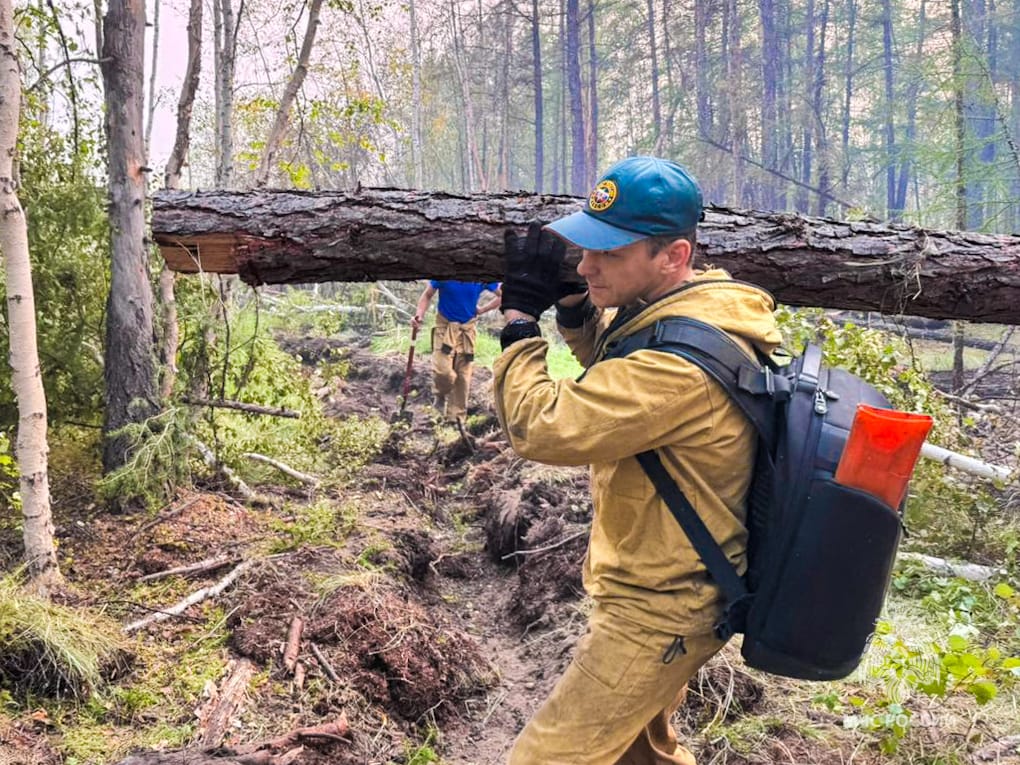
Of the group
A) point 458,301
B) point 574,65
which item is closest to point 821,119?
point 574,65

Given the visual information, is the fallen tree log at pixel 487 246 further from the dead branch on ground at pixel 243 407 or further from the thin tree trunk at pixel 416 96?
the thin tree trunk at pixel 416 96

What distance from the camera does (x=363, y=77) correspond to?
2703cm

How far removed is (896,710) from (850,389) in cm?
167

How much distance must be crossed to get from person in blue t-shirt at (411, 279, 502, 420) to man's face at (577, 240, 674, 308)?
6411mm

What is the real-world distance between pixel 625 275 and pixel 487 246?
1116 mm

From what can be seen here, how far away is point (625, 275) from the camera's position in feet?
7.62

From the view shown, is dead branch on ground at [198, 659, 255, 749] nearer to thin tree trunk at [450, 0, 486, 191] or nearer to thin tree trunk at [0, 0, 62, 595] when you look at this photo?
thin tree trunk at [0, 0, 62, 595]

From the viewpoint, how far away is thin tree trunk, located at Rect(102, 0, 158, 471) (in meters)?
5.26

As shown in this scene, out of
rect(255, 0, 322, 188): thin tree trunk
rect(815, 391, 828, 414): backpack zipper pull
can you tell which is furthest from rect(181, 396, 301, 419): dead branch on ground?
rect(815, 391, 828, 414): backpack zipper pull

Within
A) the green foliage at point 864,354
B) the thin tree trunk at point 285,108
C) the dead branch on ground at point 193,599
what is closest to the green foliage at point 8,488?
the dead branch on ground at point 193,599

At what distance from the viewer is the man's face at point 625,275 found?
90.2 inches

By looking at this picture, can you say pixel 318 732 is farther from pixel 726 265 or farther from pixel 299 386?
pixel 299 386

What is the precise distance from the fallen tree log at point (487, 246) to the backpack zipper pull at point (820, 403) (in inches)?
56.8

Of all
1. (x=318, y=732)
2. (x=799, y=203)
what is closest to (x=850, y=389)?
(x=318, y=732)
